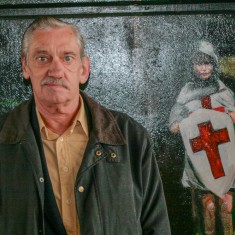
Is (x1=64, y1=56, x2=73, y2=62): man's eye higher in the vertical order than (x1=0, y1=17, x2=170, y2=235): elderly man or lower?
higher

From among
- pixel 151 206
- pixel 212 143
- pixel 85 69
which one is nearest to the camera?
pixel 151 206

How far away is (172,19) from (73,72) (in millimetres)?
822

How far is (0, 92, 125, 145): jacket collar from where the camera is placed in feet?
7.97

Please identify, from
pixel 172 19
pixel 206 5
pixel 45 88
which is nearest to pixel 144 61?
pixel 172 19

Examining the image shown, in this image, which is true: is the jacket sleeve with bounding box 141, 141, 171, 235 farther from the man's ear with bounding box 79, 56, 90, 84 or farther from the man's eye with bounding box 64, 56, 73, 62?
the man's eye with bounding box 64, 56, 73, 62

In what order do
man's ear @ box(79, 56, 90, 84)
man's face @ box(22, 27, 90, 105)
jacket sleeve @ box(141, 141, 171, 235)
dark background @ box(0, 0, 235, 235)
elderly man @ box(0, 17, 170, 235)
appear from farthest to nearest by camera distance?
dark background @ box(0, 0, 235, 235) < man's ear @ box(79, 56, 90, 84) < jacket sleeve @ box(141, 141, 171, 235) < man's face @ box(22, 27, 90, 105) < elderly man @ box(0, 17, 170, 235)

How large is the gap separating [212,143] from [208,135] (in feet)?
0.19

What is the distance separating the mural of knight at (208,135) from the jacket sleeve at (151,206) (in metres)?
0.41

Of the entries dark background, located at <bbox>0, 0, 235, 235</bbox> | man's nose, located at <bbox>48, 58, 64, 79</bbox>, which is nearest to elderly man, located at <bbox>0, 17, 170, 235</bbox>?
man's nose, located at <bbox>48, 58, 64, 79</bbox>

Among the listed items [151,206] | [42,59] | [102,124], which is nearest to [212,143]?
[151,206]

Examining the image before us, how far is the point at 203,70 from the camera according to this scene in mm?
2900

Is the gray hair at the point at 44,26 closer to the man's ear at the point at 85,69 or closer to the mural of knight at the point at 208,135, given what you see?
the man's ear at the point at 85,69

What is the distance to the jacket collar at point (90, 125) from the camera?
2430 mm

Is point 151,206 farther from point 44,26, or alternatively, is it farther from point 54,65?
point 44,26
